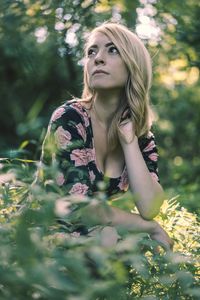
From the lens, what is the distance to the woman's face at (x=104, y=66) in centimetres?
325

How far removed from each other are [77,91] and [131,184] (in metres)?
6.02

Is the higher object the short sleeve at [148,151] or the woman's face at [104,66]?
the woman's face at [104,66]

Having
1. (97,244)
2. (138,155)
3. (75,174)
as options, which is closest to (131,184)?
(138,155)

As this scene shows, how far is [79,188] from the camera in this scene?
9.45 ft

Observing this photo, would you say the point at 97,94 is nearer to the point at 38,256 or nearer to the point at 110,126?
the point at 110,126

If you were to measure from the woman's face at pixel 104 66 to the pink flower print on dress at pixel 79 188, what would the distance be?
532 millimetres

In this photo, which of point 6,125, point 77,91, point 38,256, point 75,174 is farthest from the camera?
point 6,125

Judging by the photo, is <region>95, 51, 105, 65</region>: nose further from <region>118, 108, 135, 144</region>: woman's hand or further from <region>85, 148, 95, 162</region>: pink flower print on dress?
<region>85, 148, 95, 162</region>: pink flower print on dress

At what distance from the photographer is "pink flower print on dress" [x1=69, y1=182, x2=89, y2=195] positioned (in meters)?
2.86

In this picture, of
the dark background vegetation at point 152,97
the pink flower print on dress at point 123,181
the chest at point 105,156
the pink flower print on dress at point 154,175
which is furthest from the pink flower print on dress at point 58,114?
the dark background vegetation at point 152,97

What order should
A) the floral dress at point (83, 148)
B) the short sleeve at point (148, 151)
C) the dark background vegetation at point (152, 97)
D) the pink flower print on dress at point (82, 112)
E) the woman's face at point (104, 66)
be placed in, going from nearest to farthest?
the floral dress at point (83, 148), the woman's face at point (104, 66), the pink flower print on dress at point (82, 112), the short sleeve at point (148, 151), the dark background vegetation at point (152, 97)

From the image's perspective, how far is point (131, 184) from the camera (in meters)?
3.20

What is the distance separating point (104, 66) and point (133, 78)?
18 centimetres

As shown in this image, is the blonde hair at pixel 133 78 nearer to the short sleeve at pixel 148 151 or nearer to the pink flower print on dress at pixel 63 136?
the short sleeve at pixel 148 151
